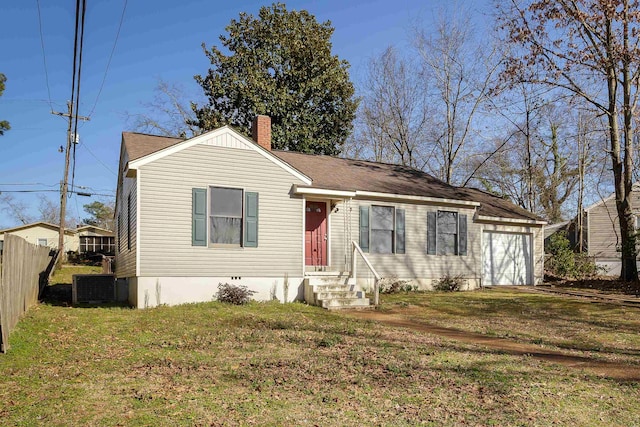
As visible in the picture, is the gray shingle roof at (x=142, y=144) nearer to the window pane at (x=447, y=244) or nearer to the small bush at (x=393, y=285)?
the small bush at (x=393, y=285)

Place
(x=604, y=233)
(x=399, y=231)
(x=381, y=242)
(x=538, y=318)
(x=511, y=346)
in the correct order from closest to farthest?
(x=511, y=346), (x=538, y=318), (x=381, y=242), (x=399, y=231), (x=604, y=233)

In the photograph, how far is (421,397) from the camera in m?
6.07

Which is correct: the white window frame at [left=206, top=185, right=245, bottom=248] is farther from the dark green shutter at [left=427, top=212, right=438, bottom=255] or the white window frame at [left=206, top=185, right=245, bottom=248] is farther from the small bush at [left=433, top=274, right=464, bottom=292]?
the small bush at [left=433, top=274, right=464, bottom=292]

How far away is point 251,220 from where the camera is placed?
46.1ft

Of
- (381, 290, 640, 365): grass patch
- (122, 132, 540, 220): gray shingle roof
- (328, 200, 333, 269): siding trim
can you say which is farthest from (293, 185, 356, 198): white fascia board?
(381, 290, 640, 365): grass patch

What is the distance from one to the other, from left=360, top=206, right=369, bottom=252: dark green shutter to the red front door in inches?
49.7

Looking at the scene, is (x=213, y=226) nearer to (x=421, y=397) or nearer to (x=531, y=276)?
(x=421, y=397)

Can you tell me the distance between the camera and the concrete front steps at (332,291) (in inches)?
535

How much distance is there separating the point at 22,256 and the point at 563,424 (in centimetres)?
961

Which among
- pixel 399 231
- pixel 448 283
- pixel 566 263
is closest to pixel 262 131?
pixel 399 231

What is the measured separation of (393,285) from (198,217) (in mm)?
6812

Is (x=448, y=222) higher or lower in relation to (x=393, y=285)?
higher

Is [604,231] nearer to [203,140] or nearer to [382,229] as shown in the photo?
[382,229]

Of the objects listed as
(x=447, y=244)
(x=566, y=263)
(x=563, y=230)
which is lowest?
(x=566, y=263)
